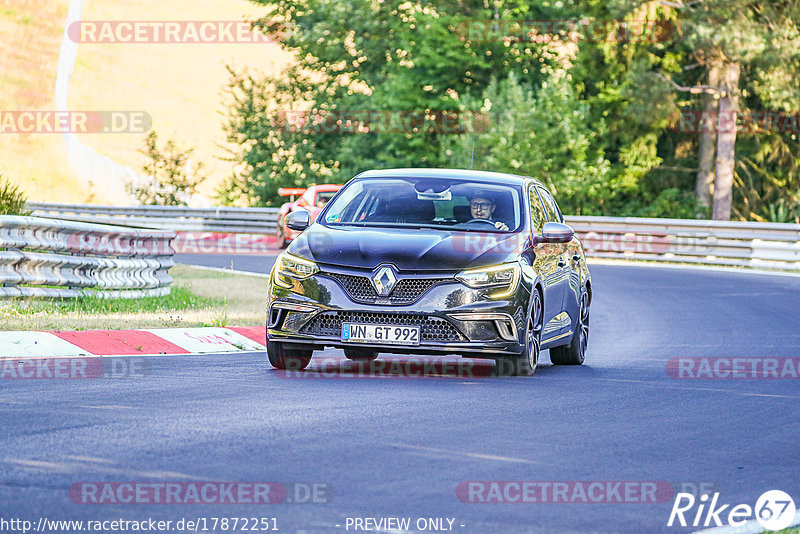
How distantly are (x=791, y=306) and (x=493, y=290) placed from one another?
11.4 metres

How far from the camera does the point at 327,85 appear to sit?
58688 millimetres

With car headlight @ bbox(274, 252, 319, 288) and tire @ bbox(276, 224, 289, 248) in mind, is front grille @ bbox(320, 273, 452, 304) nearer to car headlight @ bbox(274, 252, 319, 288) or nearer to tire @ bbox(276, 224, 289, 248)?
car headlight @ bbox(274, 252, 319, 288)

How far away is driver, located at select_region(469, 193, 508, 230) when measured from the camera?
40.0 feet

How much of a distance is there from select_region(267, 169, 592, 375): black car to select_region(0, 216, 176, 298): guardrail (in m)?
3.77

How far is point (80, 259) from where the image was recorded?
15703 mm

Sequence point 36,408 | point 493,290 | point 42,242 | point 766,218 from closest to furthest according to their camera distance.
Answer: point 36,408 < point 493,290 < point 42,242 < point 766,218

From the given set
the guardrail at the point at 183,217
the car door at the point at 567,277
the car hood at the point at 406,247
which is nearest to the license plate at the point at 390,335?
the car hood at the point at 406,247

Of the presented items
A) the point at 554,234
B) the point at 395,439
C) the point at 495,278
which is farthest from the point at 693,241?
the point at 395,439

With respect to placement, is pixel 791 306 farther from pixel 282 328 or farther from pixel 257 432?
pixel 257 432

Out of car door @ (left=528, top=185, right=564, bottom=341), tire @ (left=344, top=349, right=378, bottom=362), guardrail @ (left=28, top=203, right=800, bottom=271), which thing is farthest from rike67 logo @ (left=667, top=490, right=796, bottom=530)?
guardrail @ (left=28, top=203, right=800, bottom=271)

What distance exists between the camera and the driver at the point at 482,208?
12.2 m

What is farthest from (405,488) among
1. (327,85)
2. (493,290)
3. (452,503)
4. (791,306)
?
(327,85)

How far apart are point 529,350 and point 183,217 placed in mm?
35439

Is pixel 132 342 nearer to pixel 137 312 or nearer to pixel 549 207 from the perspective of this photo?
pixel 137 312
